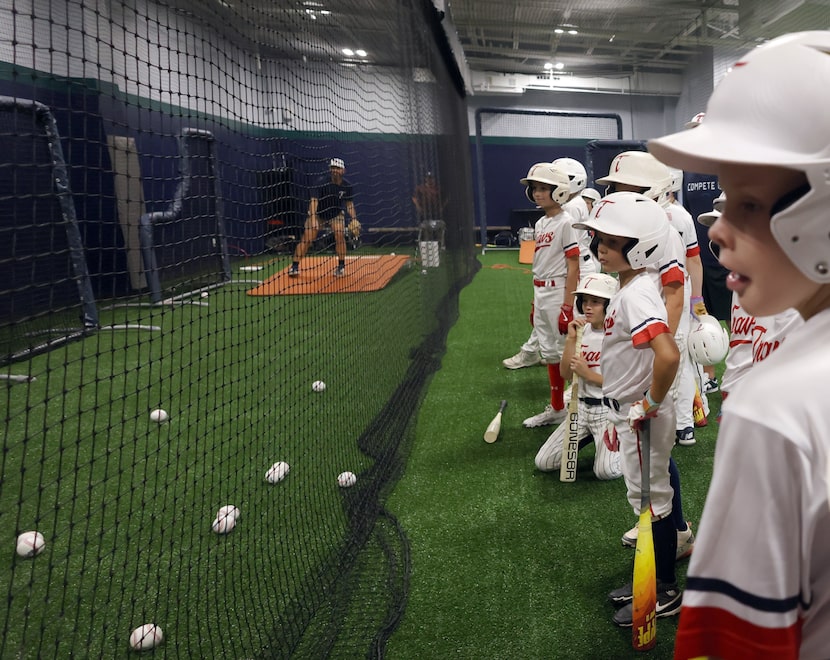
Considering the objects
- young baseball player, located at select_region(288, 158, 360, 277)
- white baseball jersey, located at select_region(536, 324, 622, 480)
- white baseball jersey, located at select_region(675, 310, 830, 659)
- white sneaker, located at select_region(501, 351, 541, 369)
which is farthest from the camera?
young baseball player, located at select_region(288, 158, 360, 277)

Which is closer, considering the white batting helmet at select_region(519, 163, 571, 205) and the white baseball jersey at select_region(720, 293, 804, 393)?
the white baseball jersey at select_region(720, 293, 804, 393)

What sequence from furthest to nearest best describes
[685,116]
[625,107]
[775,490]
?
[625,107]
[685,116]
[775,490]

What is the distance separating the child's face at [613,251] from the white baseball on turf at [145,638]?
2098 mm

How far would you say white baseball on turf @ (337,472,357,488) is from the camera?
3273mm

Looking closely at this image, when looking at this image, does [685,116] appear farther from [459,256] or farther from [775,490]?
[775,490]

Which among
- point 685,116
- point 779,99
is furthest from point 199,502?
point 685,116

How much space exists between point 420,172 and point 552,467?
4.48 metres

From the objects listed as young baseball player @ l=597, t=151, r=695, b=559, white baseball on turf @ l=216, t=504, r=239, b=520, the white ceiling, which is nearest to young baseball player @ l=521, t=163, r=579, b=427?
young baseball player @ l=597, t=151, r=695, b=559

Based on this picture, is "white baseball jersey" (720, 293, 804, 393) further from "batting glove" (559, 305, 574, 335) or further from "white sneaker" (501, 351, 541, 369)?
"white sneaker" (501, 351, 541, 369)

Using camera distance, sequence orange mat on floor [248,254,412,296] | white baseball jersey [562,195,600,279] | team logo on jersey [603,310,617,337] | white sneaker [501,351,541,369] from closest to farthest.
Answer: team logo on jersey [603,310,617,337]
white baseball jersey [562,195,600,279]
white sneaker [501,351,541,369]
orange mat on floor [248,254,412,296]

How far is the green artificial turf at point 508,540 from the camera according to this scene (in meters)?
2.15

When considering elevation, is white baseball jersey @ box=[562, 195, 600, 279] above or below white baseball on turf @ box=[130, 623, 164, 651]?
above

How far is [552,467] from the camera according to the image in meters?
3.41

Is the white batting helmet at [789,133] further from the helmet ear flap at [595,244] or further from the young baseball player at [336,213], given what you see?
the young baseball player at [336,213]
